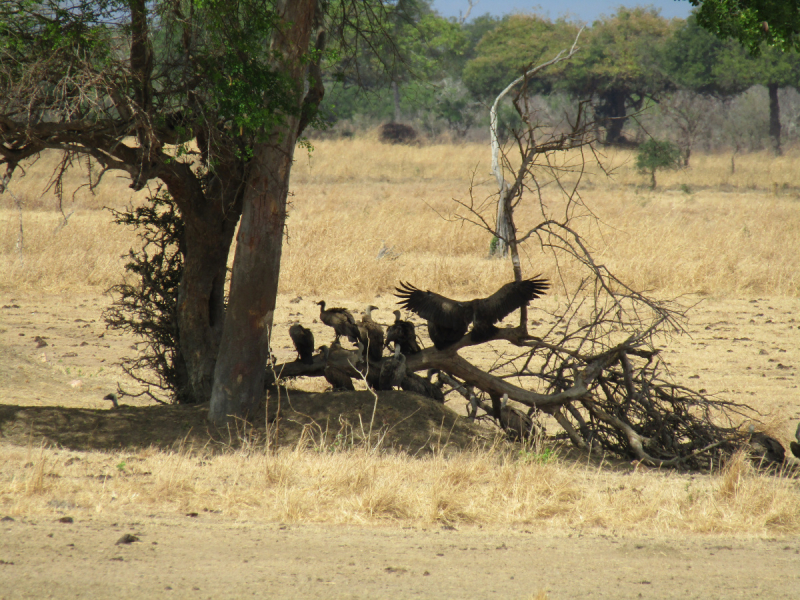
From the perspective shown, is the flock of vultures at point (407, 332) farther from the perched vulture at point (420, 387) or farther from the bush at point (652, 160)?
the bush at point (652, 160)

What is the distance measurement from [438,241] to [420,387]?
8632 mm

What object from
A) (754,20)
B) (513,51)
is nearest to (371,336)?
(754,20)

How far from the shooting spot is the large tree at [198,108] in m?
5.21

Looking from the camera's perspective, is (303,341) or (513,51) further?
(513,51)

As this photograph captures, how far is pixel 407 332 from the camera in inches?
262

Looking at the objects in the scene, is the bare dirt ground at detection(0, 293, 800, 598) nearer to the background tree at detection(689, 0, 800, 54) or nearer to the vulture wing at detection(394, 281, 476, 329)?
the vulture wing at detection(394, 281, 476, 329)

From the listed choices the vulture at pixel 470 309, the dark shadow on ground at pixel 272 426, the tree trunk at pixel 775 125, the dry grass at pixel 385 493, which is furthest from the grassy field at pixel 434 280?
the tree trunk at pixel 775 125

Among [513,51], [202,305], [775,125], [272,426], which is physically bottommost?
[272,426]

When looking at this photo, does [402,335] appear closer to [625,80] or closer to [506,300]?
[506,300]

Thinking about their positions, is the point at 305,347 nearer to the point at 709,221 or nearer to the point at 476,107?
the point at 709,221

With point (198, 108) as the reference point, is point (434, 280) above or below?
below

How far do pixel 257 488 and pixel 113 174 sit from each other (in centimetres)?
1931

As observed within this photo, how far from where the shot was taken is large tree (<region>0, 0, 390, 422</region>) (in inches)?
205

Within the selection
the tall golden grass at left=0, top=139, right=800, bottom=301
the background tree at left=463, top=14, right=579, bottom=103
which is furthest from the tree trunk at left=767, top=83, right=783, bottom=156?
the tall golden grass at left=0, top=139, right=800, bottom=301
